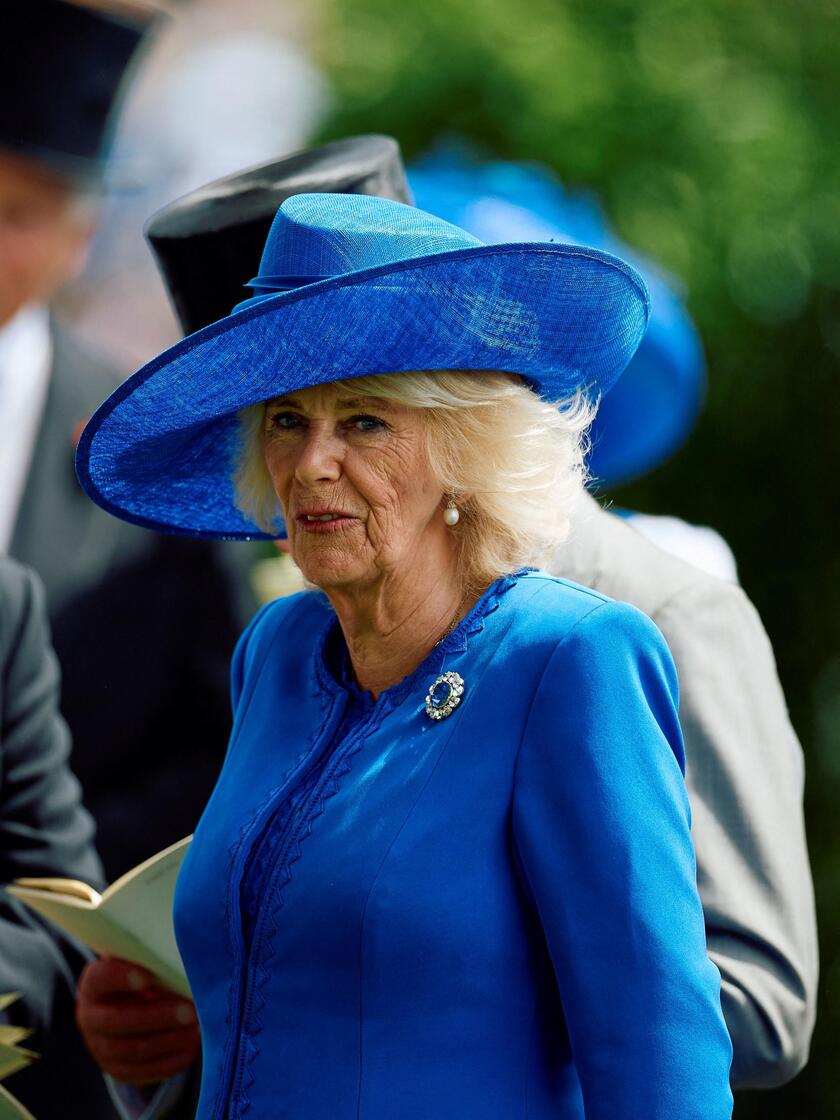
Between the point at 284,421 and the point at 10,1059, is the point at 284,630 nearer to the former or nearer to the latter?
the point at 284,421

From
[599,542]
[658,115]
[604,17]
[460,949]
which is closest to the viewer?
[460,949]

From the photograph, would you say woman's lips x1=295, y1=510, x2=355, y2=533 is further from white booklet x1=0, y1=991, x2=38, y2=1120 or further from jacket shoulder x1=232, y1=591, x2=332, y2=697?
white booklet x1=0, y1=991, x2=38, y2=1120

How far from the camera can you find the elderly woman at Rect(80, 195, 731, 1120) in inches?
75.9

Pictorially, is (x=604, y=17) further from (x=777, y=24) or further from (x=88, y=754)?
(x=88, y=754)

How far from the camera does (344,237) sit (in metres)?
2.18

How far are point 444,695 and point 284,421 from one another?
50 cm

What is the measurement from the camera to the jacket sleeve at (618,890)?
6.20ft

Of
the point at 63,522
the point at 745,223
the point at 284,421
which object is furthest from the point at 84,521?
the point at 745,223

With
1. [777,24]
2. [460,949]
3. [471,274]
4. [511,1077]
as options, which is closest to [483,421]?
[471,274]

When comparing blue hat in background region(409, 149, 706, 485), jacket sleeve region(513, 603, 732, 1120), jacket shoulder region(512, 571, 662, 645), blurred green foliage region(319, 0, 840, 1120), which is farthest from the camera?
blurred green foliage region(319, 0, 840, 1120)

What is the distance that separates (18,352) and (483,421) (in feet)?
7.40

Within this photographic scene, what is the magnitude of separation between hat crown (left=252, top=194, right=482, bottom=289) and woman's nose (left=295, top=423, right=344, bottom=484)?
0.22 metres

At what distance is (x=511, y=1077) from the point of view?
6.45 ft

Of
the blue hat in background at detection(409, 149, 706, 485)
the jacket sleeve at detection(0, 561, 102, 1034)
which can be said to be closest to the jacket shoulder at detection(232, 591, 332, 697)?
the jacket sleeve at detection(0, 561, 102, 1034)
